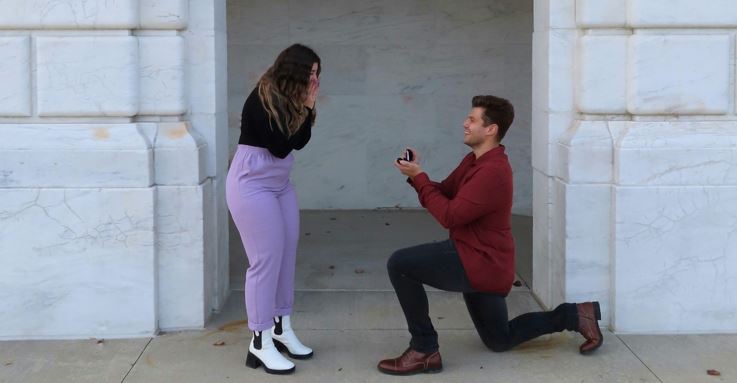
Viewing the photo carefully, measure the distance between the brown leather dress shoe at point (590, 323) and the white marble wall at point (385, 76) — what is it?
4944mm

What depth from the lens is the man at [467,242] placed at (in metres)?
4.53

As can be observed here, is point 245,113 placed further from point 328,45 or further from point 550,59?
point 328,45

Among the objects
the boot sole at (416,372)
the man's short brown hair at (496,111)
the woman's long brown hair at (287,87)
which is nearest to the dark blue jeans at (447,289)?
the boot sole at (416,372)

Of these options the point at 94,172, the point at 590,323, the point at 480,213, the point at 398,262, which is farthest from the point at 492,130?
the point at 94,172

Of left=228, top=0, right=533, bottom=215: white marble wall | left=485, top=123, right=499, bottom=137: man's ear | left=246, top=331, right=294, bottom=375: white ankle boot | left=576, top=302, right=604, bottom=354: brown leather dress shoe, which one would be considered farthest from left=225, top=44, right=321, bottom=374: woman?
left=228, top=0, right=533, bottom=215: white marble wall

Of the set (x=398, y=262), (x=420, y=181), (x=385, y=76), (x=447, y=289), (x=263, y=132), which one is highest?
(x=385, y=76)

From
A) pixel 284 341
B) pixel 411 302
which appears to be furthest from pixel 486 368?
pixel 284 341

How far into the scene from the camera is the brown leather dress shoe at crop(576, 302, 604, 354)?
4.93 metres

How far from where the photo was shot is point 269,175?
15.4 ft

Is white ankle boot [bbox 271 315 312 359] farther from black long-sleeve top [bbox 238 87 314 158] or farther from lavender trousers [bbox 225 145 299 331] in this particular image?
black long-sleeve top [bbox 238 87 314 158]

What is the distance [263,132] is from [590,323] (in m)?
1.95

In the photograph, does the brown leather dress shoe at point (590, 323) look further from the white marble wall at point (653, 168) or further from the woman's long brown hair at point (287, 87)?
the woman's long brown hair at point (287, 87)

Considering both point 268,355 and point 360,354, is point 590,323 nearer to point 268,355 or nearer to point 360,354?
point 360,354

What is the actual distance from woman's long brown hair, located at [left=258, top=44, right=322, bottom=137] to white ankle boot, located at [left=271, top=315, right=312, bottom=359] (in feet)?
3.37
